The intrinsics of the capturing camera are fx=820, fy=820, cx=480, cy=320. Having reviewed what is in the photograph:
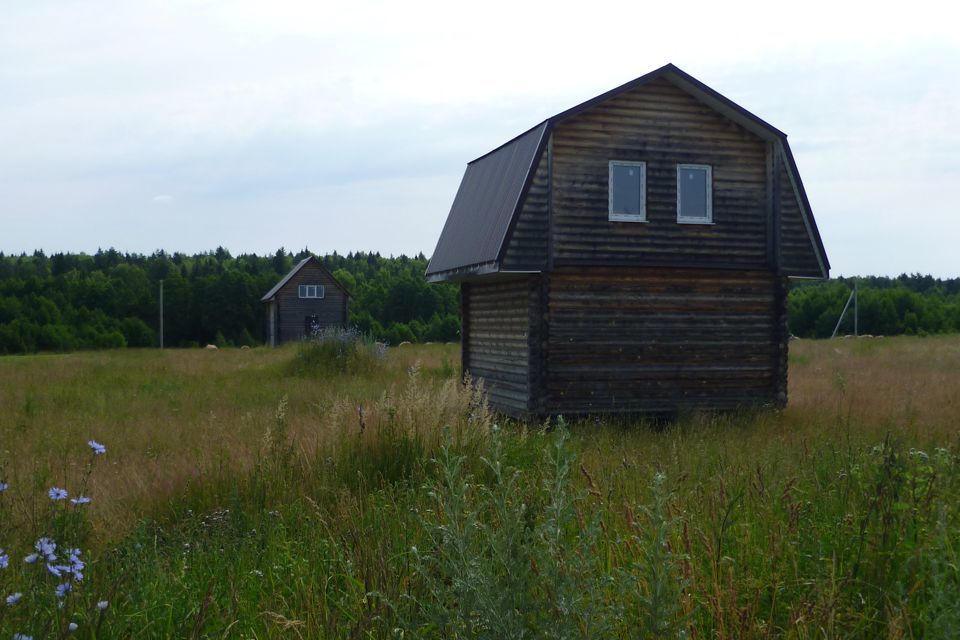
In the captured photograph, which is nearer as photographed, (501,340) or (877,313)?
(501,340)

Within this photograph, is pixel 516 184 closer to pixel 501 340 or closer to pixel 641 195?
pixel 641 195

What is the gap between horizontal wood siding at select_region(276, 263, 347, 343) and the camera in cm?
5559

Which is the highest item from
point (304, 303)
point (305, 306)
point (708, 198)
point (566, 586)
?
point (708, 198)

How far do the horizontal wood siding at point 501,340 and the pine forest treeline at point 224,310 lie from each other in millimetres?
52664

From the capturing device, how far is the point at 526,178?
13.5m

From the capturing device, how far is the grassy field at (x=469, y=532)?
3.12 m

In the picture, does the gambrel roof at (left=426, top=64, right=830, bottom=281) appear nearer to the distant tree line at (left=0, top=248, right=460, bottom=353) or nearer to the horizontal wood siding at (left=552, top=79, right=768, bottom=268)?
the horizontal wood siding at (left=552, top=79, right=768, bottom=268)

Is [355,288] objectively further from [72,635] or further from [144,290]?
[72,635]

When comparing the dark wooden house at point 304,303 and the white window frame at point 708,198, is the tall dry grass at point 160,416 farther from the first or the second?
the dark wooden house at point 304,303

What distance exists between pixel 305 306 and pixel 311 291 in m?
1.12

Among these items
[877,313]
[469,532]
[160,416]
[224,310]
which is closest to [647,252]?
[160,416]

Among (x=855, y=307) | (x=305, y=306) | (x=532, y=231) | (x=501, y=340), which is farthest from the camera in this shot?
(x=855, y=307)

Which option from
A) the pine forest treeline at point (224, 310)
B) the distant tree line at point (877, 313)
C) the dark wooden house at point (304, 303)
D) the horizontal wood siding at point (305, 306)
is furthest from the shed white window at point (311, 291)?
the distant tree line at point (877, 313)

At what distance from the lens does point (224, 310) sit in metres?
75.4
